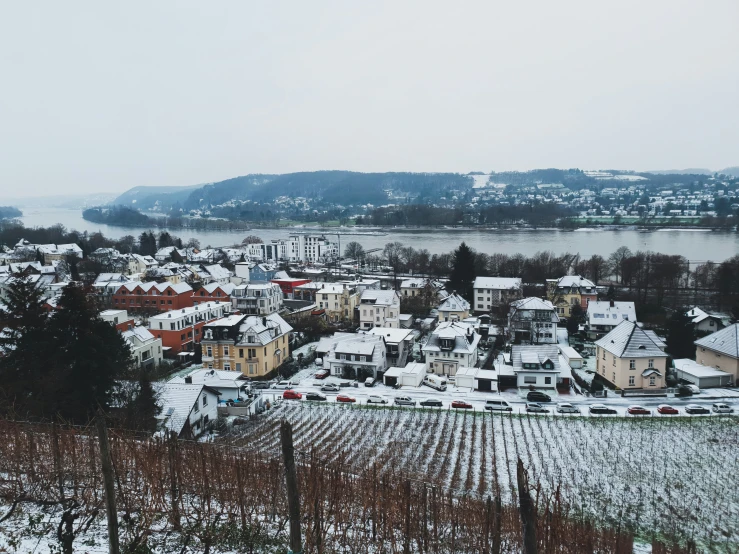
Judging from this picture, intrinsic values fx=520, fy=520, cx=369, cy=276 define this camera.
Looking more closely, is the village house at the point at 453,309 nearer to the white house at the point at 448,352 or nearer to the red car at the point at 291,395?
the white house at the point at 448,352

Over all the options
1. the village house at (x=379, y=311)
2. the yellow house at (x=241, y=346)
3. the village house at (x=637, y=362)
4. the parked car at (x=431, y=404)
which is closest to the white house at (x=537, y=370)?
the village house at (x=637, y=362)

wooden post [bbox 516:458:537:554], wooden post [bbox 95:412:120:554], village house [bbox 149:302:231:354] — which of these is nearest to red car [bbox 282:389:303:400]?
village house [bbox 149:302:231:354]

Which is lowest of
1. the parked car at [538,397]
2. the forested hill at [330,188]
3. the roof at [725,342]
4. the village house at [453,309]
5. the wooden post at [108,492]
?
the parked car at [538,397]

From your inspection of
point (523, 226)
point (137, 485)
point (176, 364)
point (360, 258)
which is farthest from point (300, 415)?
point (523, 226)

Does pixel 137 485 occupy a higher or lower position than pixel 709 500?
higher

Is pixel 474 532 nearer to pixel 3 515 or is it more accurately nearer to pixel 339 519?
pixel 339 519

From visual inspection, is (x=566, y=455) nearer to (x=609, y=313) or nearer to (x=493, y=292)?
(x=609, y=313)

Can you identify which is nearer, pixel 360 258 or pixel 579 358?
pixel 579 358
